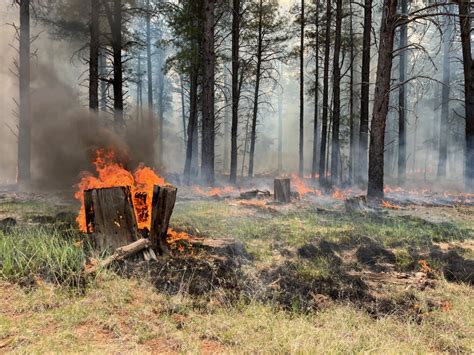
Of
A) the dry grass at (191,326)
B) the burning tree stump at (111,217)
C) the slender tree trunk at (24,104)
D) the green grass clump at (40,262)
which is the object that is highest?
the slender tree trunk at (24,104)

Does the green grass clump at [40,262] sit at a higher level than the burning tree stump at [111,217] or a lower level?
lower

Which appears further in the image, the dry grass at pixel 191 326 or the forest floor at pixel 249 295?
the forest floor at pixel 249 295

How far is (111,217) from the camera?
508 centimetres

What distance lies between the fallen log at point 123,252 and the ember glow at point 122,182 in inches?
27.1

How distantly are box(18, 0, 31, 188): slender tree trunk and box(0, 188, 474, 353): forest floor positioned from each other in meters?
8.95

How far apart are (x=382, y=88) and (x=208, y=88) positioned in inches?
253

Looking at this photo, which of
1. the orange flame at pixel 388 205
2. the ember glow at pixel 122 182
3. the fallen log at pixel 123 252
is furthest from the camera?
the orange flame at pixel 388 205

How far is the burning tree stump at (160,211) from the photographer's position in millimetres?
5191

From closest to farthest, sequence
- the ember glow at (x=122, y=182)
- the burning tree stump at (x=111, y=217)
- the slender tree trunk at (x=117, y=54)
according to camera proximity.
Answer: the burning tree stump at (x=111, y=217) → the ember glow at (x=122, y=182) → the slender tree trunk at (x=117, y=54)

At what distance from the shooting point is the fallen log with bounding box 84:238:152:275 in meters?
4.30

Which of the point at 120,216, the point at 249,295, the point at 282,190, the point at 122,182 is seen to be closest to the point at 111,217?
the point at 120,216

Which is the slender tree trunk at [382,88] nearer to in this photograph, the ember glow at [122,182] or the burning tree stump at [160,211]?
the ember glow at [122,182]

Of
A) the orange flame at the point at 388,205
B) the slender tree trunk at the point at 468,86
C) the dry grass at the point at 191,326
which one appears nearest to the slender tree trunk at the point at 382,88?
the orange flame at the point at 388,205

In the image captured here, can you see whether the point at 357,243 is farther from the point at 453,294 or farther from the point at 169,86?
the point at 169,86
